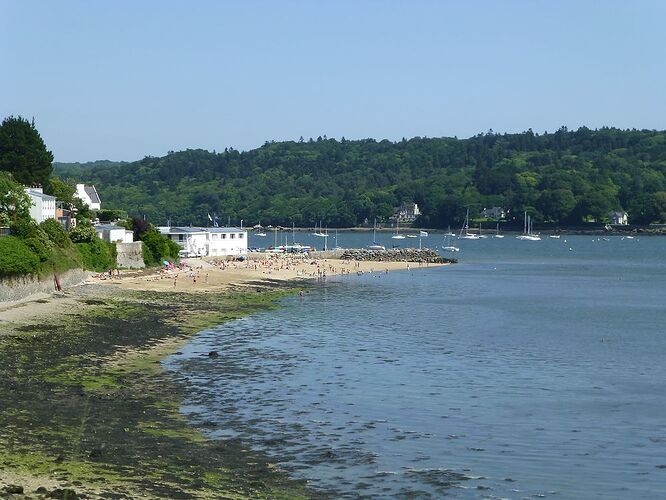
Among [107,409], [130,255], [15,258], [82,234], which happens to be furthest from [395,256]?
[107,409]

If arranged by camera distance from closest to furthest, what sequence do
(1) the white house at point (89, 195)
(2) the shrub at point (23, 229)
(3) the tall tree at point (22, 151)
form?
(2) the shrub at point (23, 229) → (3) the tall tree at point (22, 151) → (1) the white house at point (89, 195)

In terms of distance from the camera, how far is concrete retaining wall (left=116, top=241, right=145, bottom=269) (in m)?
88.8

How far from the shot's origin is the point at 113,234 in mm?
89500

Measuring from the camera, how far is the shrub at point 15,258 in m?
53.4

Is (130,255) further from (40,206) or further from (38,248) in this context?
(38,248)

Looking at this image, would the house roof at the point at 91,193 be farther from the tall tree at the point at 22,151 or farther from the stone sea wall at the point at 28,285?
the stone sea wall at the point at 28,285

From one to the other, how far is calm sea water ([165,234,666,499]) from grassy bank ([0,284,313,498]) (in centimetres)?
129

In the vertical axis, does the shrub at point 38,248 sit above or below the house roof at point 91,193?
below

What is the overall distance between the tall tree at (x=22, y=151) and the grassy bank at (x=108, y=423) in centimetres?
4580

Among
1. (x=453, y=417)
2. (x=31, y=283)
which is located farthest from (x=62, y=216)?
(x=453, y=417)

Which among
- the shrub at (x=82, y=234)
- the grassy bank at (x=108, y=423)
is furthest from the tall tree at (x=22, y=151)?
the grassy bank at (x=108, y=423)

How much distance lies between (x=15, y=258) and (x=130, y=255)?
35.4 meters

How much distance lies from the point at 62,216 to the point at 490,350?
163 feet

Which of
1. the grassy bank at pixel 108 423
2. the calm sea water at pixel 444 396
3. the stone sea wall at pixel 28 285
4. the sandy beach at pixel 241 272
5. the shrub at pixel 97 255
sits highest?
the shrub at pixel 97 255
